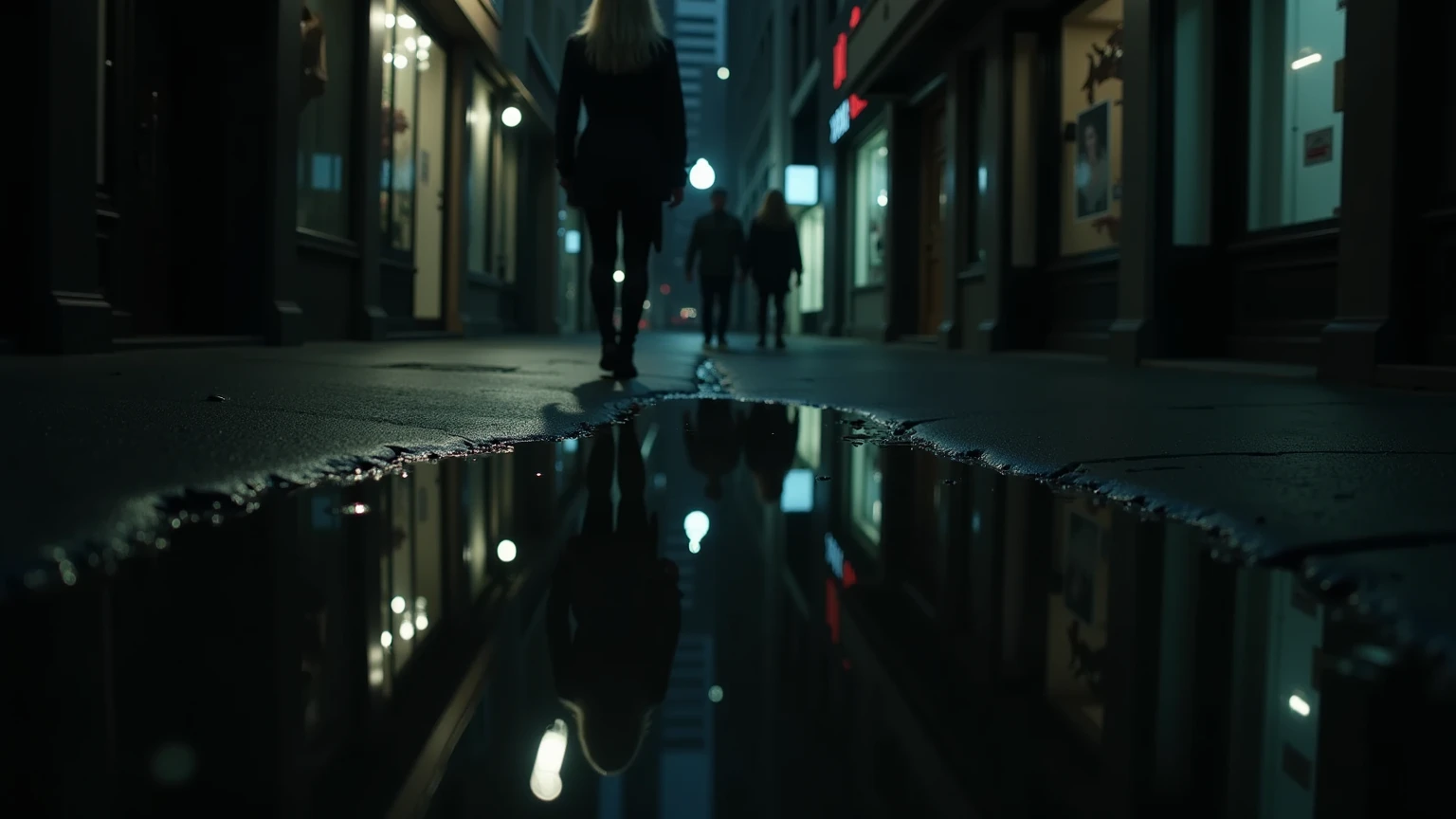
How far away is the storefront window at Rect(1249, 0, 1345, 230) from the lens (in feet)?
20.5

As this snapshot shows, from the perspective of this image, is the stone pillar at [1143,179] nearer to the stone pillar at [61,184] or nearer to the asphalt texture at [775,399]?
the asphalt texture at [775,399]

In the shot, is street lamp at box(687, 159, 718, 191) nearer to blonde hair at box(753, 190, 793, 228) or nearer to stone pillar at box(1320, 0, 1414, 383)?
blonde hair at box(753, 190, 793, 228)

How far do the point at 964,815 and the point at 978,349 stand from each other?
411 inches

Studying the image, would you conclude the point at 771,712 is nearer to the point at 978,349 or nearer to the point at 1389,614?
the point at 1389,614

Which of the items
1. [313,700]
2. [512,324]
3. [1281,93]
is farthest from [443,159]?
[313,700]

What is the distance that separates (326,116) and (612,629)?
930 cm

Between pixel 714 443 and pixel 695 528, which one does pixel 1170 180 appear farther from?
pixel 695 528

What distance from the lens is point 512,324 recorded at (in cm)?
1805

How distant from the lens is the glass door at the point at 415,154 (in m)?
11.3

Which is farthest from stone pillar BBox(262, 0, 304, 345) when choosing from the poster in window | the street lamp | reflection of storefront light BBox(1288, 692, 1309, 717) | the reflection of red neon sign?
the street lamp

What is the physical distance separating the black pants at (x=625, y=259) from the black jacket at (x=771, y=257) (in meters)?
7.28

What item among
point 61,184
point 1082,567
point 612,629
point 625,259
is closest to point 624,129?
point 625,259

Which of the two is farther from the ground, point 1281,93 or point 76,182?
point 1281,93

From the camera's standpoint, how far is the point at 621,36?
17.3 ft
